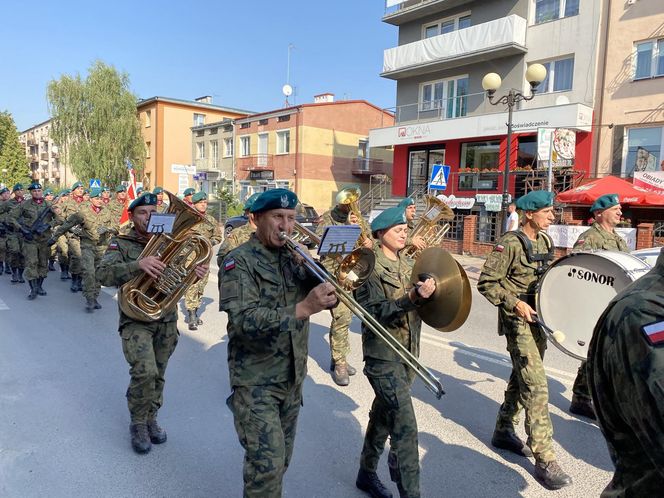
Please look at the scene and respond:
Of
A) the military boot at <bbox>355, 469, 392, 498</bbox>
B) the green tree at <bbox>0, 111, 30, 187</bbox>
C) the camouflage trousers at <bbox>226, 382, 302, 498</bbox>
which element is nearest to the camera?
the camouflage trousers at <bbox>226, 382, 302, 498</bbox>

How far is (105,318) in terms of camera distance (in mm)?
8094

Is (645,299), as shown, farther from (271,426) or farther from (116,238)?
(116,238)

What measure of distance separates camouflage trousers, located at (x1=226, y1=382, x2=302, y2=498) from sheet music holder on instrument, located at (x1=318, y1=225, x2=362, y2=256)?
0.78 m

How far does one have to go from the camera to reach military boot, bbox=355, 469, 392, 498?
10.6 feet

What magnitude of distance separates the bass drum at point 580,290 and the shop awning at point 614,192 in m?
12.3

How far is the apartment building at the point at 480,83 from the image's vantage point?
18188mm

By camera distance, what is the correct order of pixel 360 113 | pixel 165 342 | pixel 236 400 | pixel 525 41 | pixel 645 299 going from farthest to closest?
pixel 360 113 → pixel 525 41 → pixel 165 342 → pixel 236 400 → pixel 645 299

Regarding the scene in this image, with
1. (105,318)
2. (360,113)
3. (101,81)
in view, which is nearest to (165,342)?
(105,318)

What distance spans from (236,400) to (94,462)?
1777 mm

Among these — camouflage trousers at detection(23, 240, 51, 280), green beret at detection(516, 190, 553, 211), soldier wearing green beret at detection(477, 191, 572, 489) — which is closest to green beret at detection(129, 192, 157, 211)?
soldier wearing green beret at detection(477, 191, 572, 489)

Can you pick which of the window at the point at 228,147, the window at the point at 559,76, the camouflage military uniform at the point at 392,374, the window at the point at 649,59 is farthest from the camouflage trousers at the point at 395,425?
the window at the point at 228,147

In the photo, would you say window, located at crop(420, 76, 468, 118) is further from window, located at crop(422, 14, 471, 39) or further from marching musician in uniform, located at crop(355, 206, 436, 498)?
marching musician in uniform, located at crop(355, 206, 436, 498)

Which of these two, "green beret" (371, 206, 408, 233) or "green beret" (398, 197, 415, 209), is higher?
"green beret" (398, 197, 415, 209)

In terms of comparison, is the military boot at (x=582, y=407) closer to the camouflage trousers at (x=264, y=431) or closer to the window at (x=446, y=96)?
the camouflage trousers at (x=264, y=431)
